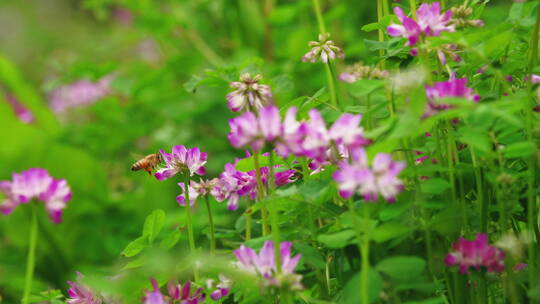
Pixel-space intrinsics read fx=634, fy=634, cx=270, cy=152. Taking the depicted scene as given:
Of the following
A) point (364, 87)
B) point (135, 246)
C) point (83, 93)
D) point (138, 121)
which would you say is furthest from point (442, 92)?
point (83, 93)

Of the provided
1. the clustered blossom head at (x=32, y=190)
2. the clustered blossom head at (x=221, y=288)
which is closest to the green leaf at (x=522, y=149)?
the clustered blossom head at (x=221, y=288)

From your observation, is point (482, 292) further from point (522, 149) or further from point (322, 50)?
point (322, 50)

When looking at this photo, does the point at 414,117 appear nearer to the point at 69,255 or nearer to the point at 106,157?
the point at 69,255

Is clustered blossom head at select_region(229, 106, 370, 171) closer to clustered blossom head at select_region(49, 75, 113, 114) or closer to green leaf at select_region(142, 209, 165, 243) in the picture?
green leaf at select_region(142, 209, 165, 243)

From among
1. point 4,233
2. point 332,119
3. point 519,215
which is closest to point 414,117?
point 332,119

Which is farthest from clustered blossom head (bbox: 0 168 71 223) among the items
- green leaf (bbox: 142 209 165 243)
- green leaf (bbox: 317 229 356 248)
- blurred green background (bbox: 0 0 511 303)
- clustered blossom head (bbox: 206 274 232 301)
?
blurred green background (bbox: 0 0 511 303)

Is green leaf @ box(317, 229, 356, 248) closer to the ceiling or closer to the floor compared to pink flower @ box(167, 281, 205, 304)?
closer to the ceiling
